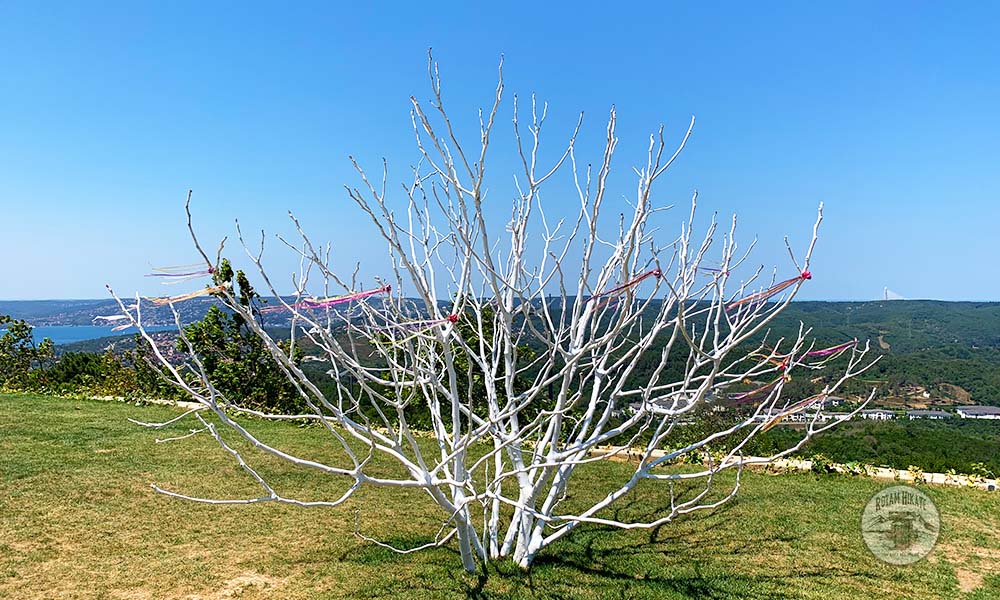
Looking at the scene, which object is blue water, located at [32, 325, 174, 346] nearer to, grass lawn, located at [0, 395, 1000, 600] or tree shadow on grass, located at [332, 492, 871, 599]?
grass lawn, located at [0, 395, 1000, 600]

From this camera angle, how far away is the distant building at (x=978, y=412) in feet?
91.2

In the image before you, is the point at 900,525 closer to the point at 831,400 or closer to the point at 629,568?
the point at 831,400

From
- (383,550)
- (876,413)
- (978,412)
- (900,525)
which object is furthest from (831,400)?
(978,412)

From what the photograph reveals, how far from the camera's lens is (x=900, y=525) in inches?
199

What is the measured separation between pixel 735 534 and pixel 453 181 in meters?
3.50

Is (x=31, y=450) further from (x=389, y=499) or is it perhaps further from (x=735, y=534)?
(x=735, y=534)

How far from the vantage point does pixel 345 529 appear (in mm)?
4766

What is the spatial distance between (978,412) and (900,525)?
3133 centimetres

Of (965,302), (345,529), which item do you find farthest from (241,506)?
(965,302)

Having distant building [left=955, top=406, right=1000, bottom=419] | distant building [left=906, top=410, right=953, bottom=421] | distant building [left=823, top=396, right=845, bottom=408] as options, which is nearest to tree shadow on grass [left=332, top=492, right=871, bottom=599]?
distant building [left=823, top=396, right=845, bottom=408]

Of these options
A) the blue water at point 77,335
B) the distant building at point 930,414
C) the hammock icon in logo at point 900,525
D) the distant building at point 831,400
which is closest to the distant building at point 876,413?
the distant building at point 831,400

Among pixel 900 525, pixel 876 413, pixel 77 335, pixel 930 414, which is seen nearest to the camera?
pixel 900 525

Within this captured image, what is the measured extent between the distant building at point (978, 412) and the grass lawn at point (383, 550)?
27087 mm

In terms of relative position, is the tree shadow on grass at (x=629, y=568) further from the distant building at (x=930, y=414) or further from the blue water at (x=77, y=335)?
the distant building at (x=930, y=414)
